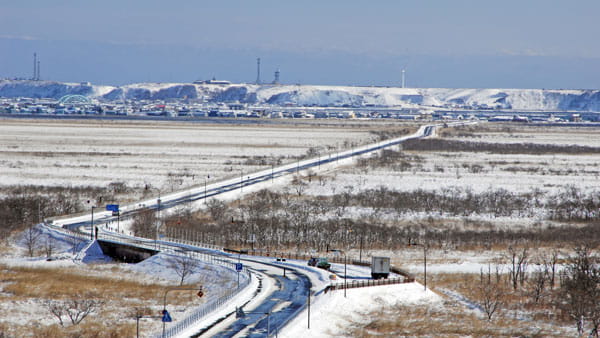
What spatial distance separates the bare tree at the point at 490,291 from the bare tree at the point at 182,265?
17216mm

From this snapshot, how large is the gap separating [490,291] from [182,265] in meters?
18.5

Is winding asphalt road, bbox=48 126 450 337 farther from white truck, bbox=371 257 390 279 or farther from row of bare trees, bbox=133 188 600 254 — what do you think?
row of bare trees, bbox=133 188 600 254

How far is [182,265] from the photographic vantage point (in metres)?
56.0

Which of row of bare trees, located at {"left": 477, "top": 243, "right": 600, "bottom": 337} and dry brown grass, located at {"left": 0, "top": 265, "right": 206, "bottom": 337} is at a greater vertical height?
row of bare trees, located at {"left": 477, "top": 243, "right": 600, "bottom": 337}

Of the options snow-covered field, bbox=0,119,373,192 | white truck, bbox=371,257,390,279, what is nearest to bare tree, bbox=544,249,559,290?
white truck, bbox=371,257,390,279

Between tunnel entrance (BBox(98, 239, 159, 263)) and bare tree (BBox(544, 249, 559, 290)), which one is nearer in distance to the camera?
bare tree (BBox(544, 249, 559, 290))

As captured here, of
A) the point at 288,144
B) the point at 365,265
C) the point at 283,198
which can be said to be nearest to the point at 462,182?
the point at 283,198

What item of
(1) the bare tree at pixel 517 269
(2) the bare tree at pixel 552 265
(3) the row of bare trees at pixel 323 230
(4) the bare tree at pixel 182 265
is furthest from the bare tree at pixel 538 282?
(4) the bare tree at pixel 182 265

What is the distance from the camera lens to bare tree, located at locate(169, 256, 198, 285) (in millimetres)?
54938

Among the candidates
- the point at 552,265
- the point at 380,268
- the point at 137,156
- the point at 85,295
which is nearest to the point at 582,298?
the point at 380,268

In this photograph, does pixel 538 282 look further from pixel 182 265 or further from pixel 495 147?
pixel 495 147

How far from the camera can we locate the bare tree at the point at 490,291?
4680cm

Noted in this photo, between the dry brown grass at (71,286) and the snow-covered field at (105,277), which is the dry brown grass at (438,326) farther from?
the dry brown grass at (71,286)

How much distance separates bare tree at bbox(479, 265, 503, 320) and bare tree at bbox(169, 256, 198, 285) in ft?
56.5
